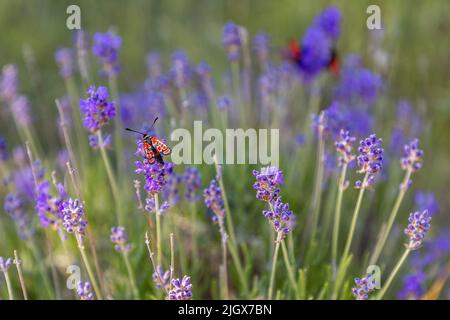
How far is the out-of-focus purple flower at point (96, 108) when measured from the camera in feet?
4.52

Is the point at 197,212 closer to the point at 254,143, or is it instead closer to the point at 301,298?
the point at 254,143

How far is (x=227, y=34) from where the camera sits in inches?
85.0

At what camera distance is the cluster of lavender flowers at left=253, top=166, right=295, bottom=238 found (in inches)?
49.3

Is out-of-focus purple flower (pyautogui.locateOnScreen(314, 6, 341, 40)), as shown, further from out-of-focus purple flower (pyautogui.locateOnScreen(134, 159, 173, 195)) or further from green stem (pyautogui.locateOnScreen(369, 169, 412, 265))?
out-of-focus purple flower (pyautogui.locateOnScreen(134, 159, 173, 195))

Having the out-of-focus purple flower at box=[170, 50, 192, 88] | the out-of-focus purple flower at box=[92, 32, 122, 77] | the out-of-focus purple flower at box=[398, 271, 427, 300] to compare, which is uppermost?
the out-of-focus purple flower at box=[92, 32, 122, 77]

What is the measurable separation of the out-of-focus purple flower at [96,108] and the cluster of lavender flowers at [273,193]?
1.34ft

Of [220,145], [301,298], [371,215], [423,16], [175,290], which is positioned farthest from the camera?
[423,16]

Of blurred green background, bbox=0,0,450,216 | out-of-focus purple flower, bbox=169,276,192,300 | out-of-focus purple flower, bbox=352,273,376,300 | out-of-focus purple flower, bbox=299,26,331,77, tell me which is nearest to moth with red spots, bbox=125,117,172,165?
out-of-focus purple flower, bbox=169,276,192,300

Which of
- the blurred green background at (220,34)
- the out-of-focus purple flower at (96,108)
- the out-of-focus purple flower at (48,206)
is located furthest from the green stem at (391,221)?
the blurred green background at (220,34)

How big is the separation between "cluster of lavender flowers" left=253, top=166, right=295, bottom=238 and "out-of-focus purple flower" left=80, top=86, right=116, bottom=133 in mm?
407

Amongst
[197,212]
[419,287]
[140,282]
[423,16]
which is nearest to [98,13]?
[423,16]

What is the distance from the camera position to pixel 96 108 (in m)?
1.39

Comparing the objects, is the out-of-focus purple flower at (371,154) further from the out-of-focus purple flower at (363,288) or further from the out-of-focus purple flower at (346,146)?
the out-of-focus purple flower at (363,288)

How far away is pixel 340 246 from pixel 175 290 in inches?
43.4
